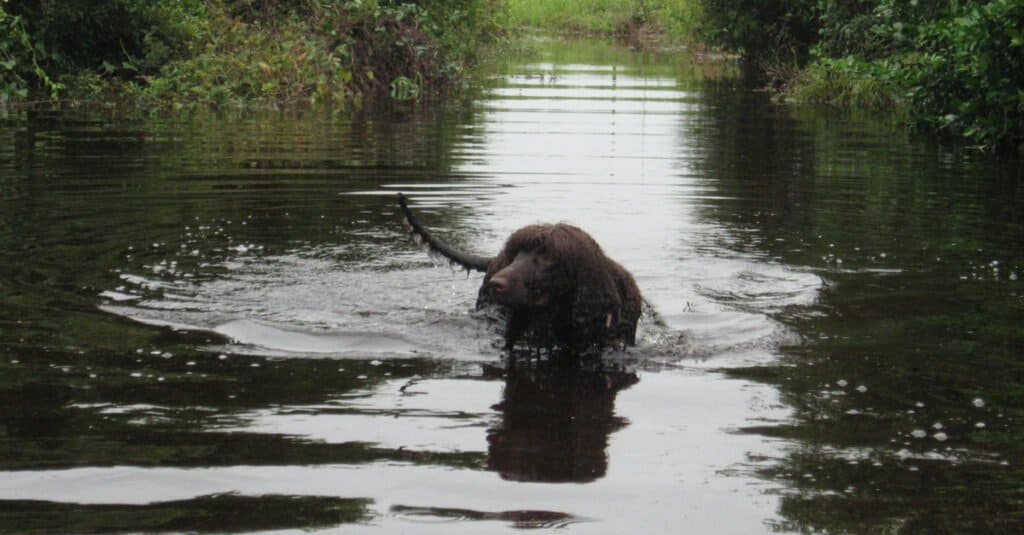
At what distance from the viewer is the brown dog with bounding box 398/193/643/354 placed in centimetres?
716

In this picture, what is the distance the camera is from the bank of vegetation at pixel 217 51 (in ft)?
74.4

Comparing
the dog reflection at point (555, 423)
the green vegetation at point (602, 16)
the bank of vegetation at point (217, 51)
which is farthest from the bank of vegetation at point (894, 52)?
the dog reflection at point (555, 423)

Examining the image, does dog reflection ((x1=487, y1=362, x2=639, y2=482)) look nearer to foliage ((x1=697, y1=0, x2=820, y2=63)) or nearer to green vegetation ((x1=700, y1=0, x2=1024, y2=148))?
green vegetation ((x1=700, y1=0, x2=1024, y2=148))

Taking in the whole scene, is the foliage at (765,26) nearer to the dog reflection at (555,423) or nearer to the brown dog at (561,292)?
the brown dog at (561,292)

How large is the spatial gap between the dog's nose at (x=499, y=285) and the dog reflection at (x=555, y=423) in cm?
46

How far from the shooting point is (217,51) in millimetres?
24578

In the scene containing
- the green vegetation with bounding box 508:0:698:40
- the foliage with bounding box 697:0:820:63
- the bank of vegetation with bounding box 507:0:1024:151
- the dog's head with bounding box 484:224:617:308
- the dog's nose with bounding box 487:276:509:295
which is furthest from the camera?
the green vegetation with bounding box 508:0:698:40

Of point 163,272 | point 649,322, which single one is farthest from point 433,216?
point 649,322

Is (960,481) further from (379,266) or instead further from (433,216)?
(433,216)

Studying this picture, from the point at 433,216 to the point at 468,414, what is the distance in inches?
261

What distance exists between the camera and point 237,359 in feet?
23.1

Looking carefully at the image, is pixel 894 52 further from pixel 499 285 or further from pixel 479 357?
pixel 499 285

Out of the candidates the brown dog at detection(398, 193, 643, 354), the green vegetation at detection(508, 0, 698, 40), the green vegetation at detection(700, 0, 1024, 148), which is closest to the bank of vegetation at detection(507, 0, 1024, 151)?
the green vegetation at detection(700, 0, 1024, 148)

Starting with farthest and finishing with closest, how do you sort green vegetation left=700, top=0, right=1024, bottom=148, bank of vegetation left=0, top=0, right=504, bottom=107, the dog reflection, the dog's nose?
bank of vegetation left=0, top=0, right=504, bottom=107, green vegetation left=700, top=0, right=1024, bottom=148, the dog's nose, the dog reflection
